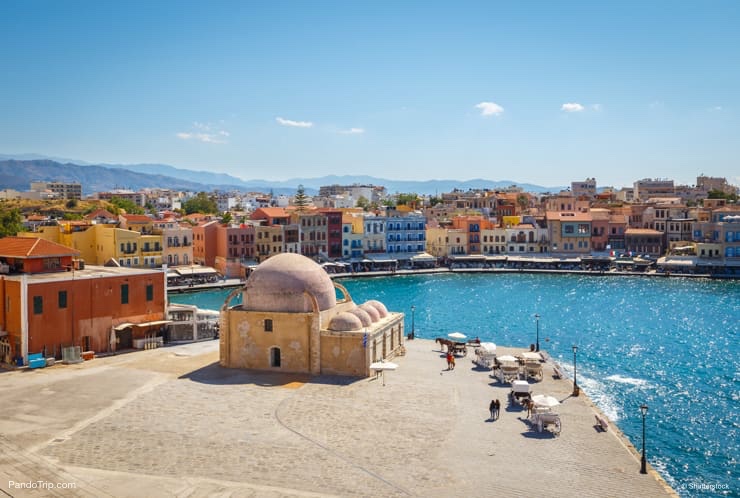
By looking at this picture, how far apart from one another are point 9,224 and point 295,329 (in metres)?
69.9

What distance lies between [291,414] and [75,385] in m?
A: 11.3

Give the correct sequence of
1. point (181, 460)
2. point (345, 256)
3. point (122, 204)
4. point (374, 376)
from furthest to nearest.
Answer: point (122, 204) → point (345, 256) → point (374, 376) → point (181, 460)

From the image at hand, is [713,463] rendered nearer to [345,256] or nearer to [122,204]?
[345,256]

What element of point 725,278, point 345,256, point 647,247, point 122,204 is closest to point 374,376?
point 345,256

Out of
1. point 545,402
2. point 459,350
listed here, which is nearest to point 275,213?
point 459,350

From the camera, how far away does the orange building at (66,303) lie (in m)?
36.2

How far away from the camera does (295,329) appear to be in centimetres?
3506

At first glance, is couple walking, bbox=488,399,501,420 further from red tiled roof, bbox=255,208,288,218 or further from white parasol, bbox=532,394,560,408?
red tiled roof, bbox=255,208,288,218

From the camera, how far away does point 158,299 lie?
42.8m

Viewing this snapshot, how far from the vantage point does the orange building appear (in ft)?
119

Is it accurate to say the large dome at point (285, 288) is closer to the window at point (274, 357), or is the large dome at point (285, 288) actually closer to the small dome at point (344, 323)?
the small dome at point (344, 323)

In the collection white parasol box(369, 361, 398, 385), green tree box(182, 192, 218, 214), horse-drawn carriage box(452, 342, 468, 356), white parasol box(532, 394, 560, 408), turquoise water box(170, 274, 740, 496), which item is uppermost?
green tree box(182, 192, 218, 214)

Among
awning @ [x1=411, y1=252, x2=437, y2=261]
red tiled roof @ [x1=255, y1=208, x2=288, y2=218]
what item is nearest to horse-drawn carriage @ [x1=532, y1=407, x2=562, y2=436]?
red tiled roof @ [x1=255, y1=208, x2=288, y2=218]

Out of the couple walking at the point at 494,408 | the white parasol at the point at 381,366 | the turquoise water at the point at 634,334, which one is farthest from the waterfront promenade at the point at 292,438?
the turquoise water at the point at 634,334
